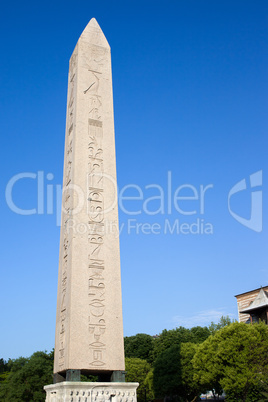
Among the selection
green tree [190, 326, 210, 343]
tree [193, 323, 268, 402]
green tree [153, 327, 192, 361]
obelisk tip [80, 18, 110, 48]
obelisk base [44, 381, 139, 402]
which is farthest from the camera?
green tree [190, 326, 210, 343]

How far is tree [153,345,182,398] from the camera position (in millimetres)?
31750

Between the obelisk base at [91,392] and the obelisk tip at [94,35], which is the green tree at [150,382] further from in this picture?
the obelisk tip at [94,35]

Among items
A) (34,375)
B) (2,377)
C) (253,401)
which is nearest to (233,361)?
(253,401)


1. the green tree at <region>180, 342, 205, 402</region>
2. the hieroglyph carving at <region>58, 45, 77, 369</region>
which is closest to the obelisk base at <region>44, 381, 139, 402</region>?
the hieroglyph carving at <region>58, 45, 77, 369</region>

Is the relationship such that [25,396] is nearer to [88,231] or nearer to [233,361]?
[233,361]

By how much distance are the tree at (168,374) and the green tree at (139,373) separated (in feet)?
11.8

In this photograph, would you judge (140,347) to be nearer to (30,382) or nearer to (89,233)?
(30,382)

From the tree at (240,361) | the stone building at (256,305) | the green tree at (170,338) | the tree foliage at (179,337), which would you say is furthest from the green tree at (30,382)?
the stone building at (256,305)

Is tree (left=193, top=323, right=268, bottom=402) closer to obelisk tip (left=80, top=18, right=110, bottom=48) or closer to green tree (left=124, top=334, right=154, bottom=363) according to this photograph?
obelisk tip (left=80, top=18, right=110, bottom=48)

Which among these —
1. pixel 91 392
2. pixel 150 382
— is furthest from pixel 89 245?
pixel 150 382

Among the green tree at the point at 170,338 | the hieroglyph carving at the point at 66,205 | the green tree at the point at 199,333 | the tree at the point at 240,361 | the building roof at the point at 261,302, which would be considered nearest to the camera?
the hieroglyph carving at the point at 66,205

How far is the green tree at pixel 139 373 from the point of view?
122ft

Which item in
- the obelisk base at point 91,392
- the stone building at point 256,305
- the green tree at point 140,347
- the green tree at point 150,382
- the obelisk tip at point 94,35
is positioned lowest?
the green tree at point 150,382

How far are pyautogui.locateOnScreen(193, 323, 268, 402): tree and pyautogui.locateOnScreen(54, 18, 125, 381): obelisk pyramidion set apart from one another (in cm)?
1627
